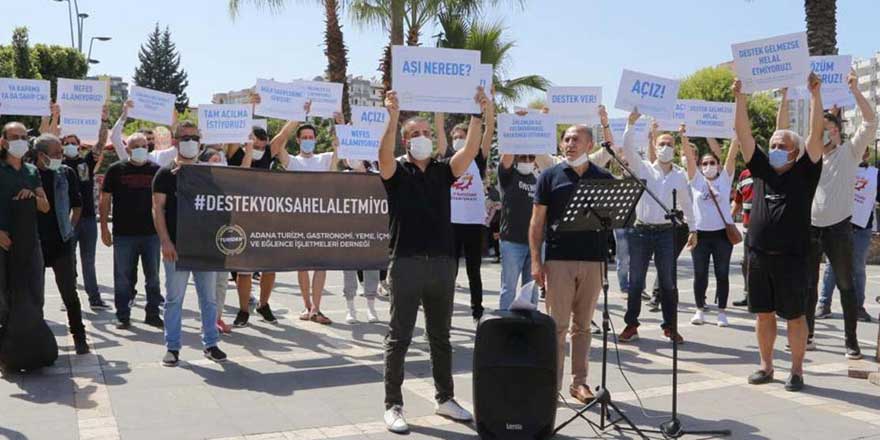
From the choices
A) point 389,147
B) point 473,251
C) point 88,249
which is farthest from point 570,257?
point 88,249

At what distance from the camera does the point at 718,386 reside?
6.60m

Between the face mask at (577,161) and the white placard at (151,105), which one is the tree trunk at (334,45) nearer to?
the white placard at (151,105)

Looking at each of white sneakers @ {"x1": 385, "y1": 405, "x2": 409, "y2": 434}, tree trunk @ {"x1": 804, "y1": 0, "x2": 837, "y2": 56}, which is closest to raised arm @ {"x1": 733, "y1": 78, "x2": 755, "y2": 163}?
white sneakers @ {"x1": 385, "y1": 405, "x2": 409, "y2": 434}

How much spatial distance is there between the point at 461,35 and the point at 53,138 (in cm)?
1533

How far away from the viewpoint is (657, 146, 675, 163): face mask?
340 inches

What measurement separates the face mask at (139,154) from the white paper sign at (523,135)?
3.83m

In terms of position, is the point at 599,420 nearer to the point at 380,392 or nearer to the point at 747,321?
the point at 380,392

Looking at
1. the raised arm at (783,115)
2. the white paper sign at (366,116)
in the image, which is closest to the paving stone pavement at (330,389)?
the raised arm at (783,115)

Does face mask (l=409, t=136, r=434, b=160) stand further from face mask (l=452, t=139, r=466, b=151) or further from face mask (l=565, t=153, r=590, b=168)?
face mask (l=452, t=139, r=466, b=151)

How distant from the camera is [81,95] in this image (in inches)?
403

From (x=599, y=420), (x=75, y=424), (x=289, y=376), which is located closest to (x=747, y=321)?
(x=599, y=420)

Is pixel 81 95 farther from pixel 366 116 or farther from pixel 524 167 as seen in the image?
pixel 524 167

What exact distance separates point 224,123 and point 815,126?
19.1 ft

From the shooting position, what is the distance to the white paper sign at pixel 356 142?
982 centimetres
